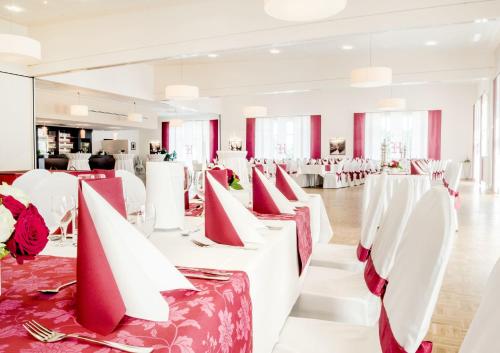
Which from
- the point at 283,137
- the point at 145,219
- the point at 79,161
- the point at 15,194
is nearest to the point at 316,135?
the point at 283,137

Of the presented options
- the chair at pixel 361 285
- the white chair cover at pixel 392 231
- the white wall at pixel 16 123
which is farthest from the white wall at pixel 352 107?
the white chair cover at pixel 392 231

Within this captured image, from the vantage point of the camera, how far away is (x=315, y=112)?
16.6m

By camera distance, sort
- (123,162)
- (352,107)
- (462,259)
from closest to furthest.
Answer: (462,259) < (123,162) < (352,107)

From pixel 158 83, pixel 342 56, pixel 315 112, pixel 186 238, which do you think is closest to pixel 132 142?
pixel 158 83

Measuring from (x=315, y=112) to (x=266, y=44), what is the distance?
10.5 metres

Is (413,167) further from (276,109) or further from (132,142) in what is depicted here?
(132,142)

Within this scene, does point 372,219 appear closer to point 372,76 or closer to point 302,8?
point 302,8

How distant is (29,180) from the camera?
2.51 meters

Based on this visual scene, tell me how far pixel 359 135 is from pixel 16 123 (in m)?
12.0

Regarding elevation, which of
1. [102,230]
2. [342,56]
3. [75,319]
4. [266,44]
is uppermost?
[342,56]

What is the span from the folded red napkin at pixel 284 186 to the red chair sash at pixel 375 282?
3.41 feet

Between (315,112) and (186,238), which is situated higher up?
(315,112)

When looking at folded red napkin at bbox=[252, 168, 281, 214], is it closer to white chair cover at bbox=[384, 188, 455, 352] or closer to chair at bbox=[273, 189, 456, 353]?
chair at bbox=[273, 189, 456, 353]

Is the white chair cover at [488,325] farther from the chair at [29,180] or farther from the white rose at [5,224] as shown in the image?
the chair at [29,180]
